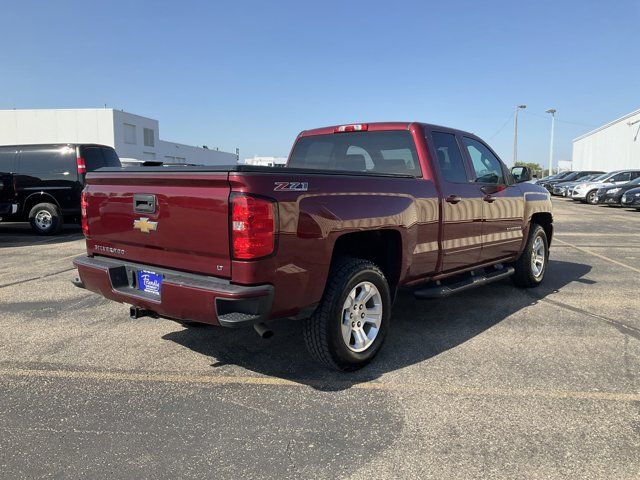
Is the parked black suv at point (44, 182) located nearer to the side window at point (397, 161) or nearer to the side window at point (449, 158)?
the side window at point (397, 161)

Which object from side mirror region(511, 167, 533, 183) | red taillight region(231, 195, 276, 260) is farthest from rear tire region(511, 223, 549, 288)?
red taillight region(231, 195, 276, 260)

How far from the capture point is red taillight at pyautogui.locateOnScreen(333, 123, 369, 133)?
4898mm

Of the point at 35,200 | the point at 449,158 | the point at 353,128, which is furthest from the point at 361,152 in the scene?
the point at 35,200

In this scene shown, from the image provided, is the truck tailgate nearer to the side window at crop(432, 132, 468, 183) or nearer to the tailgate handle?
the tailgate handle

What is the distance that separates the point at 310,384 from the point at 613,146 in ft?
163

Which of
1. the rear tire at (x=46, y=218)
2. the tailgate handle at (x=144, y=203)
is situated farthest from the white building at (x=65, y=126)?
the tailgate handle at (x=144, y=203)

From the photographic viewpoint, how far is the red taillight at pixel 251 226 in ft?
9.59

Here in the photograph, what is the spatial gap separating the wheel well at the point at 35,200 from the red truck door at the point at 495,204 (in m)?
9.94

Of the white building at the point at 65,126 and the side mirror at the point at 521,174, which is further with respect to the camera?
the white building at the point at 65,126

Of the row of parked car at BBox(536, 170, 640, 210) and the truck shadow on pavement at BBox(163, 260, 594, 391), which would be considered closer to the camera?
the truck shadow on pavement at BBox(163, 260, 594, 391)

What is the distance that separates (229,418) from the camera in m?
3.08

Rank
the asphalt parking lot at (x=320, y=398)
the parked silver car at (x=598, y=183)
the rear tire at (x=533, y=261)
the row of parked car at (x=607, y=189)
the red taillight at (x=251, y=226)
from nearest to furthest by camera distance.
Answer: the asphalt parking lot at (x=320, y=398), the red taillight at (x=251, y=226), the rear tire at (x=533, y=261), the row of parked car at (x=607, y=189), the parked silver car at (x=598, y=183)

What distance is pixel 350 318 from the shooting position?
12.2 ft

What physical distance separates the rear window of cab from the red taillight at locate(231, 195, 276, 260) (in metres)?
1.78
